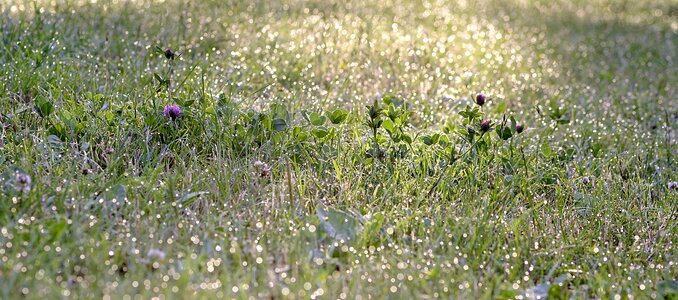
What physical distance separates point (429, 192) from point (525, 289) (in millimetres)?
668

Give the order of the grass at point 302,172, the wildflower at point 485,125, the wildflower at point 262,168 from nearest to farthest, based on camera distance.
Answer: the grass at point 302,172, the wildflower at point 262,168, the wildflower at point 485,125

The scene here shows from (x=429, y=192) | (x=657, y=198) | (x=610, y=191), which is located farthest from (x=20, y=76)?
(x=657, y=198)

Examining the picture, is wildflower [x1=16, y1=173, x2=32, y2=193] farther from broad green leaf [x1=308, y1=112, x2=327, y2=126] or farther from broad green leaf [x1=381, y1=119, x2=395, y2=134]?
broad green leaf [x1=381, y1=119, x2=395, y2=134]

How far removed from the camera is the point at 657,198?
3.05 meters

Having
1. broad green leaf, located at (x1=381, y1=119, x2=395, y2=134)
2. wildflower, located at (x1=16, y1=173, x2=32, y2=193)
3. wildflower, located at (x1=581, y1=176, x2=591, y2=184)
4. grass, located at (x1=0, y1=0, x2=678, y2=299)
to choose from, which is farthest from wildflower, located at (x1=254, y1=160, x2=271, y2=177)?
wildflower, located at (x1=581, y1=176, x2=591, y2=184)

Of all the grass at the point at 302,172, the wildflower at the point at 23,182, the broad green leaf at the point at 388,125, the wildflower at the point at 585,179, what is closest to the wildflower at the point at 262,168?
the grass at the point at 302,172

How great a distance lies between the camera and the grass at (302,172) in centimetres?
211

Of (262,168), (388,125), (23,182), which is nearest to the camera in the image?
(23,182)

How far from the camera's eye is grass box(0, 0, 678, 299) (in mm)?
2105

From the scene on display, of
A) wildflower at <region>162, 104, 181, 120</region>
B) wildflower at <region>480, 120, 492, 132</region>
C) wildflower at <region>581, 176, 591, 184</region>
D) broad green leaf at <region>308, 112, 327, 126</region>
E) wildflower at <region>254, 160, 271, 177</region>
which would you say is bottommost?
wildflower at <region>581, 176, 591, 184</region>

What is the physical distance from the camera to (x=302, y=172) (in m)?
2.80

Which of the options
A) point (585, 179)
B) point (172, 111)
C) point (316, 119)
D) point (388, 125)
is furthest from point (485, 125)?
point (172, 111)

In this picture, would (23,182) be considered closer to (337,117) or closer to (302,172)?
(302,172)

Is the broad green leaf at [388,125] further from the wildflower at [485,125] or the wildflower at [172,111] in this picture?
the wildflower at [172,111]
